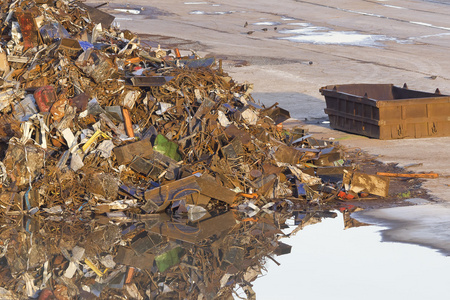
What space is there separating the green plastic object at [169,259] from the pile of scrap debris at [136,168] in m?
0.02

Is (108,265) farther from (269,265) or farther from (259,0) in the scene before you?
(259,0)

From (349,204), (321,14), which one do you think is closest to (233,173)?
(349,204)

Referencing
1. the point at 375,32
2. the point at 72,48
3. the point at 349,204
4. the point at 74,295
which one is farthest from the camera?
the point at 375,32

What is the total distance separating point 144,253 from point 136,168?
7.19 feet

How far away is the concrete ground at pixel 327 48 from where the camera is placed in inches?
494

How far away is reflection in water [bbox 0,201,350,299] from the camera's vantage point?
23.7 ft

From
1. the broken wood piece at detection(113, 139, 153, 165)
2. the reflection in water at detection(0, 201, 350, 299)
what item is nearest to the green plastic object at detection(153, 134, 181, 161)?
the broken wood piece at detection(113, 139, 153, 165)

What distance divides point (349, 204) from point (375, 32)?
18770mm

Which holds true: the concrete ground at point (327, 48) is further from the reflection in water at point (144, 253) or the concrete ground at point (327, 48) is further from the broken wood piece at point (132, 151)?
the broken wood piece at point (132, 151)

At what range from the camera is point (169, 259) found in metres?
8.00

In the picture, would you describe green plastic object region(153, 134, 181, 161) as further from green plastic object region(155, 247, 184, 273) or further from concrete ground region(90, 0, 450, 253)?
concrete ground region(90, 0, 450, 253)

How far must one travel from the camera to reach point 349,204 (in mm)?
10172

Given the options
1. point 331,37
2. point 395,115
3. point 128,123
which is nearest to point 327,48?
point 331,37

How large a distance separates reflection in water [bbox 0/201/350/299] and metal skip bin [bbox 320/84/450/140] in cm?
432
